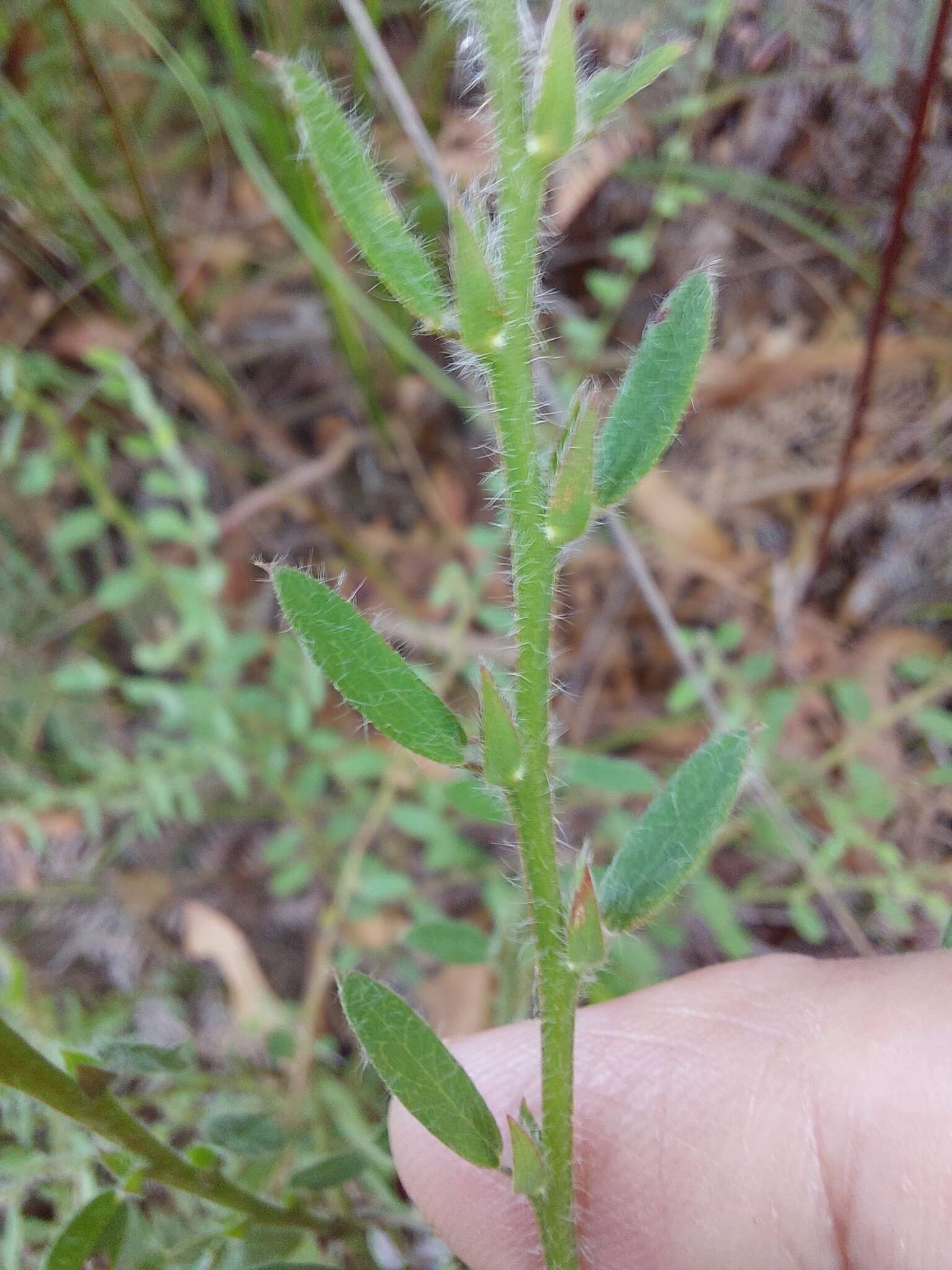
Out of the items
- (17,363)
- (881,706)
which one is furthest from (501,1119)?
(17,363)

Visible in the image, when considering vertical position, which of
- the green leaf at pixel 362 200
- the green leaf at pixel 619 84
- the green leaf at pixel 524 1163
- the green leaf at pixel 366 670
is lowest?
the green leaf at pixel 524 1163

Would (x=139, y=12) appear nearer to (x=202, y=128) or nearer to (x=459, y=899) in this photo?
(x=202, y=128)

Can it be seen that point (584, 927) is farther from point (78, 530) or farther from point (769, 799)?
point (78, 530)

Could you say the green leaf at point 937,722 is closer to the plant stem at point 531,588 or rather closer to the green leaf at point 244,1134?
the plant stem at point 531,588

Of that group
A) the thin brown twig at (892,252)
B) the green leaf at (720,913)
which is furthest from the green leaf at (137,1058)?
the thin brown twig at (892,252)

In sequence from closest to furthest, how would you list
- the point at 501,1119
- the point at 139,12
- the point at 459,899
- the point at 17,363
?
the point at 501,1119 < the point at 17,363 < the point at 139,12 < the point at 459,899

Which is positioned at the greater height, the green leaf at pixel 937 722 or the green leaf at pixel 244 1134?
the green leaf at pixel 937 722
